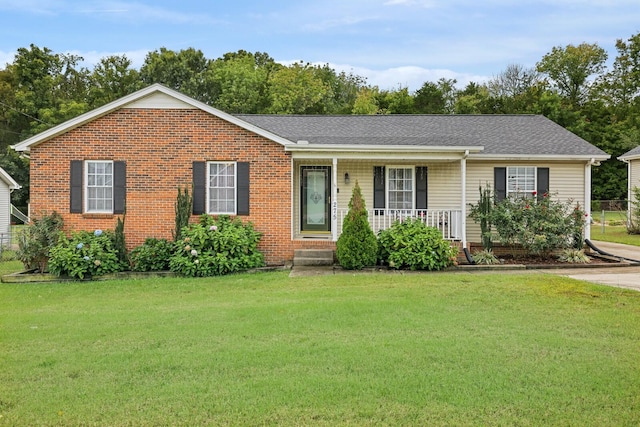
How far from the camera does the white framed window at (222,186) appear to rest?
12320 mm

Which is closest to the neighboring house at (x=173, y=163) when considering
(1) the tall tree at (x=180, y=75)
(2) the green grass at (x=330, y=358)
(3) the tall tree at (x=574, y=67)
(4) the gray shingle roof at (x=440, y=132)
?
(4) the gray shingle roof at (x=440, y=132)

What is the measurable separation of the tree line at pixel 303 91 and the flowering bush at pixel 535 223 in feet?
72.8

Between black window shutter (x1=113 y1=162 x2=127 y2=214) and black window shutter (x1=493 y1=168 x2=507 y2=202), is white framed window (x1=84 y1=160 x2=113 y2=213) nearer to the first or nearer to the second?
black window shutter (x1=113 y1=162 x2=127 y2=214)

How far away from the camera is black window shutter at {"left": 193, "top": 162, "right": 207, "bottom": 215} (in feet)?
40.1

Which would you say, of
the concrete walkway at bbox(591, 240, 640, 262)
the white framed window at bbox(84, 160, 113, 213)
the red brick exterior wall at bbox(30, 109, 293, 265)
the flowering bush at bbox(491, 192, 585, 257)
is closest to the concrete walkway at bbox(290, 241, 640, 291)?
the flowering bush at bbox(491, 192, 585, 257)

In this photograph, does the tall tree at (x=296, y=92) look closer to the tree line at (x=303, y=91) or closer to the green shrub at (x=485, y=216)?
the tree line at (x=303, y=91)

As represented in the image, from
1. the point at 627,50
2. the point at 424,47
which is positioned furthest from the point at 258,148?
the point at 627,50

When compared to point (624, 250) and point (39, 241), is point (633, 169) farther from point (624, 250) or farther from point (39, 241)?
point (39, 241)

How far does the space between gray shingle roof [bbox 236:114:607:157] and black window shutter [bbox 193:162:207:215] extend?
2.45 metres

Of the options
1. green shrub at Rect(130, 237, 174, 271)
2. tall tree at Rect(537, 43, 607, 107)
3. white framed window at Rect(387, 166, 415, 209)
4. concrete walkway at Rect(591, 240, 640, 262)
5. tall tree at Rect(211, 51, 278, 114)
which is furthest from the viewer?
tall tree at Rect(537, 43, 607, 107)

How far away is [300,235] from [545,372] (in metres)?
9.74

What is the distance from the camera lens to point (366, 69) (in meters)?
Result: 51.5

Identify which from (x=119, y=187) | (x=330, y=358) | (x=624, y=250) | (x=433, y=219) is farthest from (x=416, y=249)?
(x=624, y=250)

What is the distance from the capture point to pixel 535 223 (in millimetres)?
12391
